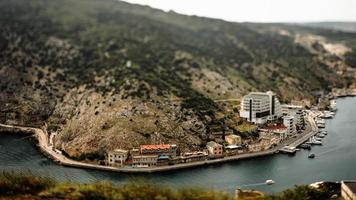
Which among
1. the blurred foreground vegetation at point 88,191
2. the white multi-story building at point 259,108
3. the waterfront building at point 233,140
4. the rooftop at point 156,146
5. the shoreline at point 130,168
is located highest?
the blurred foreground vegetation at point 88,191

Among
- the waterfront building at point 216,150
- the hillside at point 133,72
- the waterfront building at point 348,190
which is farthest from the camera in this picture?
the hillside at point 133,72

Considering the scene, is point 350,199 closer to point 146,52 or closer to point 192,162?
point 192,162

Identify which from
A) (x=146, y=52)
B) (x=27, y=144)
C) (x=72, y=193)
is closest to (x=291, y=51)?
(x=146, y=52)

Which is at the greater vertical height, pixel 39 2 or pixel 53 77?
pixel 39 2

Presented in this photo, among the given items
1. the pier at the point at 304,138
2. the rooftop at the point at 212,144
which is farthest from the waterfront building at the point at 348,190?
the pier at the point at 304,138

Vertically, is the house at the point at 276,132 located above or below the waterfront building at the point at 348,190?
below

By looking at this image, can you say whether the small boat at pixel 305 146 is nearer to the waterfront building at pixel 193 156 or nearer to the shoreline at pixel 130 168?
the shoreline at pixel 130 168
